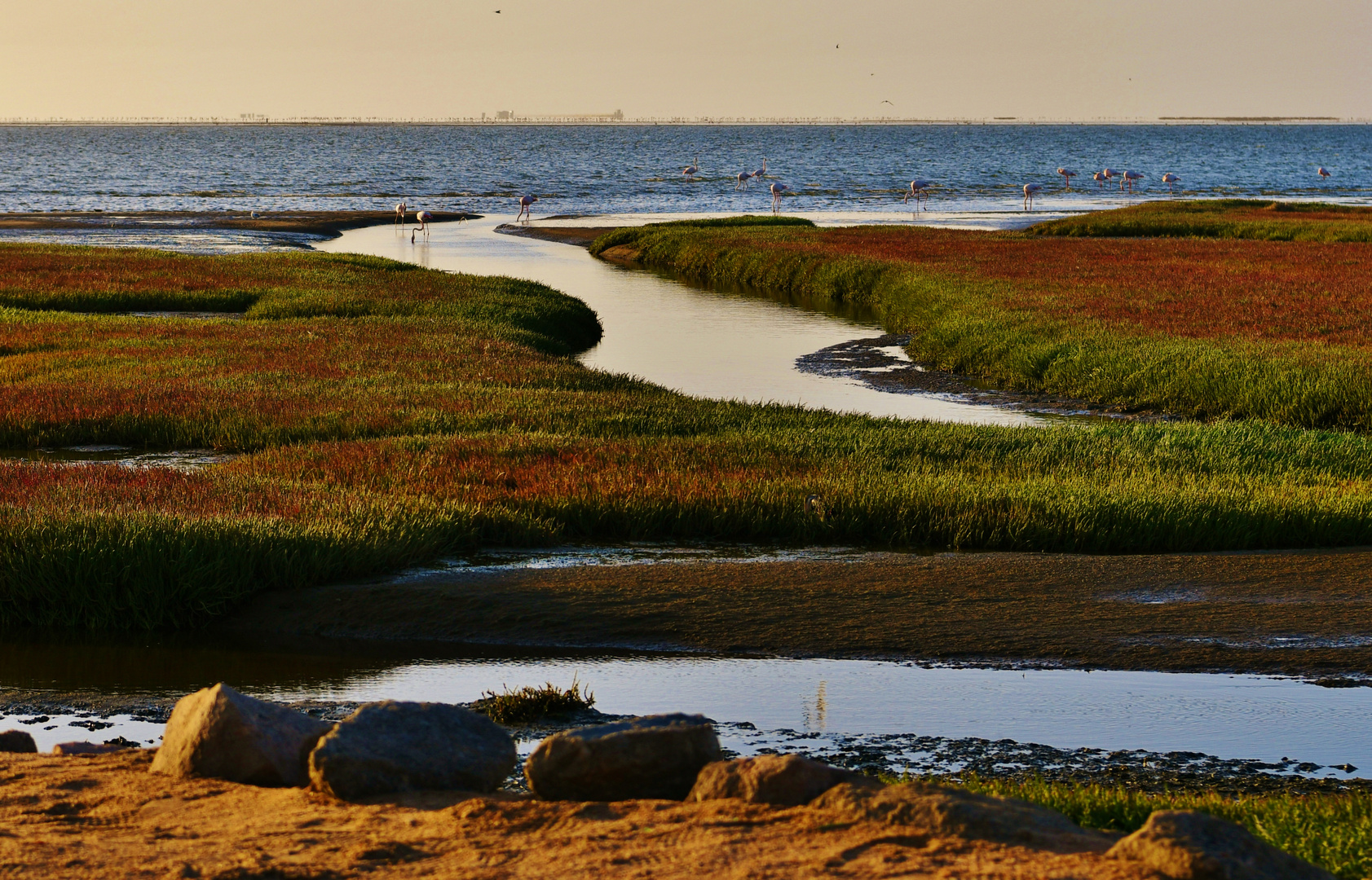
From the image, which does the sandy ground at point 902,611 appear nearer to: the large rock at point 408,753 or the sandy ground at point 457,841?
the large rock at point 408,753

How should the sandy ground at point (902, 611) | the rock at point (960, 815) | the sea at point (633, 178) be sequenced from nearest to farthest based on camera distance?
the rock at point (960, 815) < the sandy ground at point (902, 611) < the sea at point (633, 178)

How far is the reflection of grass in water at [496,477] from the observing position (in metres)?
10.8

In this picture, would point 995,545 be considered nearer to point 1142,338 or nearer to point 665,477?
point 665,477

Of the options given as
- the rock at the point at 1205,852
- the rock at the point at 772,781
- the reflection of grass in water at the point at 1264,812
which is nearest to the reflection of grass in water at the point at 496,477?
the rock at the point at 772,781

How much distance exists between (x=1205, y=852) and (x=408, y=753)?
2995 millimetres

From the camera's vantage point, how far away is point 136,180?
114 m

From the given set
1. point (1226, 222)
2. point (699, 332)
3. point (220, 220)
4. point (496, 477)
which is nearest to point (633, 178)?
point (220, 220)

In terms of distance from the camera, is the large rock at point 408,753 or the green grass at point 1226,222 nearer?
the large rock at point 408,753

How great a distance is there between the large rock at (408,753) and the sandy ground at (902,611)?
4.10 m

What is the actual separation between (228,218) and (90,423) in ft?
190

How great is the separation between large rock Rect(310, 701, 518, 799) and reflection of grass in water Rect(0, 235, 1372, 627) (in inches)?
198

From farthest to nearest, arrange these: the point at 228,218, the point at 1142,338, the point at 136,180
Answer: the point at 136,180 < the point at 228,218 < the point at 1142,338

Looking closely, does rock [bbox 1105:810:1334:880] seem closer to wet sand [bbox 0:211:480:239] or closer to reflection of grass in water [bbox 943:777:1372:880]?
reflection of grass in water [bbox 943:777:1372:880]

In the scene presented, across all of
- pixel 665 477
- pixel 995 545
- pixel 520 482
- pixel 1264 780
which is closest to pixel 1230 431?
pixel 995 545
